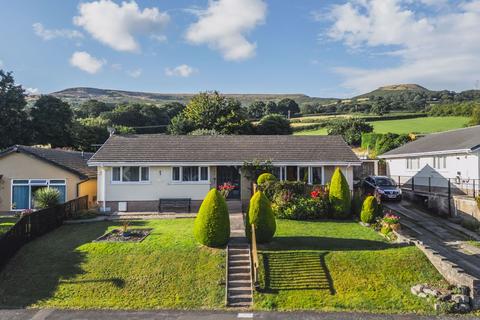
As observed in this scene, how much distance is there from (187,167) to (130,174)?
3.70 metres

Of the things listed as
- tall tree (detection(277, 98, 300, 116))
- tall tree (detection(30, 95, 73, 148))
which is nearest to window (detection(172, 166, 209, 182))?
tall tree (detection(30, 95, 73, 148))

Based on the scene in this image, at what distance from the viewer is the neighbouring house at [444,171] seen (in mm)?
24969

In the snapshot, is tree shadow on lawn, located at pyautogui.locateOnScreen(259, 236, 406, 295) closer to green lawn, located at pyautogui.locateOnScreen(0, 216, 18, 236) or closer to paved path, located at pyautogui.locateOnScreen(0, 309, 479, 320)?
paved path, located at pyautogui.locateOnScreen(0, 309, 479, 320)

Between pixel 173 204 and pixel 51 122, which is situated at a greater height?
pixel 51 122

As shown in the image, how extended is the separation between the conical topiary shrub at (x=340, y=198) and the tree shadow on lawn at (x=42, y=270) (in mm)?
12693

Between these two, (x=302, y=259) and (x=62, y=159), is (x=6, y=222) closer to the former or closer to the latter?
(x=62, y=159)

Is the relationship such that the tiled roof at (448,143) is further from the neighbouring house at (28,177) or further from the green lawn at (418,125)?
the neighbouring house at (28,177)

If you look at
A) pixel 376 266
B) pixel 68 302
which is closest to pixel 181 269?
pixel 68 302

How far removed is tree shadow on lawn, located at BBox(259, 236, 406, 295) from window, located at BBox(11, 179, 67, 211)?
1600cm

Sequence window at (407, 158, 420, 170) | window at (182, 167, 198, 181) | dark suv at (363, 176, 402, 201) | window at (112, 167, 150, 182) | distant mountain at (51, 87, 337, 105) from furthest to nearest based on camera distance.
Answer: distant mountain at (51, 87, 337, 105) < window at (407, 158, 420, 170) < dark suv at (363, 176, 402, 201) < window at (182, 167, 198, 181) < window at (112, 167, 150, 182)

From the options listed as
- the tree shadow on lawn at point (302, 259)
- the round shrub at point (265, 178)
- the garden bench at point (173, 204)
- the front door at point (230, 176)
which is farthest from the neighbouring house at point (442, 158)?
the garden bench at point (173, 204)

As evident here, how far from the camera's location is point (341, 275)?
14.9 metres

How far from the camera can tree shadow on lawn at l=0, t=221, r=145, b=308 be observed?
14164mm

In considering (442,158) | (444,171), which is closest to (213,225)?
(444,171)
